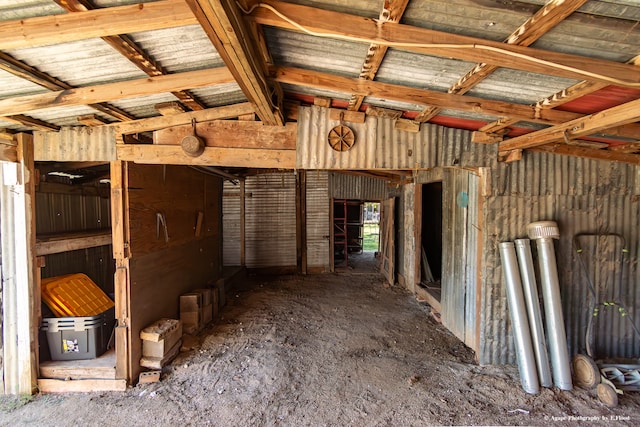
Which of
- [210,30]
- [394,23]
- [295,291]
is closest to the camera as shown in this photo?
[210,30]

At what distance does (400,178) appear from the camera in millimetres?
6957

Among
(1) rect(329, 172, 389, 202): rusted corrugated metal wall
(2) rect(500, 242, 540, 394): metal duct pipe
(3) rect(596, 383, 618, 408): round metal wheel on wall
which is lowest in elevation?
(3) rect(596, 383, 618, 408): round metal wheel on wall

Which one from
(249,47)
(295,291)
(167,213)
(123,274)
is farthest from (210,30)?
(295,291)

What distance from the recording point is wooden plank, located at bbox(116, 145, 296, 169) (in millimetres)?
3176

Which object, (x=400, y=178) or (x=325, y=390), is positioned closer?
(x=325, y=390)

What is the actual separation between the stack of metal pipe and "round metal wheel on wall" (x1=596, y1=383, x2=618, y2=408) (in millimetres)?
228

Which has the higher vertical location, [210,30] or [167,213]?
[210,30]

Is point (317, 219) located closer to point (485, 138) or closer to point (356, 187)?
point (356, 187)

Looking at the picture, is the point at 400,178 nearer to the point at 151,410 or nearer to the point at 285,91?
the point at 285,91

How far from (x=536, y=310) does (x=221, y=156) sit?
3.72 meters

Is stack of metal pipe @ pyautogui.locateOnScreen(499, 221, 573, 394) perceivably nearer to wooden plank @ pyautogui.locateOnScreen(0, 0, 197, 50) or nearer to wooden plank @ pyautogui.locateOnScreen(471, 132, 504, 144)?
wooden plank @ pyautogui.locateOnScreen(471, 132, 504, 144)

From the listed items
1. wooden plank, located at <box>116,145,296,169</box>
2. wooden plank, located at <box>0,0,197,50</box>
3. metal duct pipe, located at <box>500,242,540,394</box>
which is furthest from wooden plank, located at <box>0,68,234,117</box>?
metal duct pipe, located at <box>500,242,540,394</box>

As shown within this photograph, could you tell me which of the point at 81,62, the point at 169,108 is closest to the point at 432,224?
the point at 169,108

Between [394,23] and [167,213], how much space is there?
11.7 feet
